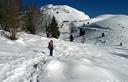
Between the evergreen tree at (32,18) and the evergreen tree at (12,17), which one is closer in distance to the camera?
the evergreen tree at (12,17)

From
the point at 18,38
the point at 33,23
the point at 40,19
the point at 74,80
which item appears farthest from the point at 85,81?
the point at 40,19

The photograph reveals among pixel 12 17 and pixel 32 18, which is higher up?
pixel 32 18

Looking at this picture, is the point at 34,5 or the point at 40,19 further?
the point at 40,19

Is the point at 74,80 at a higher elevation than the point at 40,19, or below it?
below

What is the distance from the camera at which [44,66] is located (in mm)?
15070

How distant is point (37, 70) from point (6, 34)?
25622 millimetres

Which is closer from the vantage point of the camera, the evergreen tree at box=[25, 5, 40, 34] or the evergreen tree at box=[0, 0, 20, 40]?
the evergreen tree at box=[0, 0, 20, 40]

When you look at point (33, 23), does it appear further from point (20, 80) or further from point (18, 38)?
point (20, 80)

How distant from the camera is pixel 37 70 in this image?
48.8 ft

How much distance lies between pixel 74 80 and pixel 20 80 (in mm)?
2634

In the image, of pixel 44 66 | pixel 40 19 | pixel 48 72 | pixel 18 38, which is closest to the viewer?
pixel 48 72

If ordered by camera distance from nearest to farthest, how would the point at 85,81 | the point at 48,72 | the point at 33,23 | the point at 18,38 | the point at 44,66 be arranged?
the point at 85,81 < the point at 48,72 < the point at 44,66 < the point at 18,38 < the point at 33,23

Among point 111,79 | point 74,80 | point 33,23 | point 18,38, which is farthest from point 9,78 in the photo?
point 33,23

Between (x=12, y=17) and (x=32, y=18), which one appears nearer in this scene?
(x=12, y=17)
